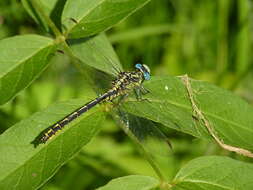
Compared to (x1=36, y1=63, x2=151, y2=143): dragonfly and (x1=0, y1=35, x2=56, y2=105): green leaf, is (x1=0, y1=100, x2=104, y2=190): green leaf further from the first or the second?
(x1=0, y1=35, x2=56, y2=105): green leaf

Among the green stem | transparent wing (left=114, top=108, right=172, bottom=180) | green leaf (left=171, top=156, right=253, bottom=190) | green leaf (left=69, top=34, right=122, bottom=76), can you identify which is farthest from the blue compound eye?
green leaf (left=171, top=156, right=253, bottom=190)

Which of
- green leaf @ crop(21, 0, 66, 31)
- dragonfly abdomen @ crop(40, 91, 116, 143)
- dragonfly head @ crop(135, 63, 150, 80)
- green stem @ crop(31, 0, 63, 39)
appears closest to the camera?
dragonfly abdomen @ crop(40, 91, 116, 143)

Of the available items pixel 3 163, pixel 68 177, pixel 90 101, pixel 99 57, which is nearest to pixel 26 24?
pixel 68 177

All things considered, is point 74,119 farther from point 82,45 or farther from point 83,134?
point 82,45

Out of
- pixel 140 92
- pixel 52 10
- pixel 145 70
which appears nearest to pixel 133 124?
pixel 140 92

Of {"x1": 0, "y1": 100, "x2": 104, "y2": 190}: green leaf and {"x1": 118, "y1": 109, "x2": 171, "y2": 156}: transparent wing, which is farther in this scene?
{"x1": 118, "y1": 109, "x2": 171, "y2": 156}: transparent wing

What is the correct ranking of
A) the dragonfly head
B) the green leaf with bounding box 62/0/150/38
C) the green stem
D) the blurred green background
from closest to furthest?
the green leaf with bounding box 62/0/150/38 → the green stem → the dragonfly head → the blurred green background

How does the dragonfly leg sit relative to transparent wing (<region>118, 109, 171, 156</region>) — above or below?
above
